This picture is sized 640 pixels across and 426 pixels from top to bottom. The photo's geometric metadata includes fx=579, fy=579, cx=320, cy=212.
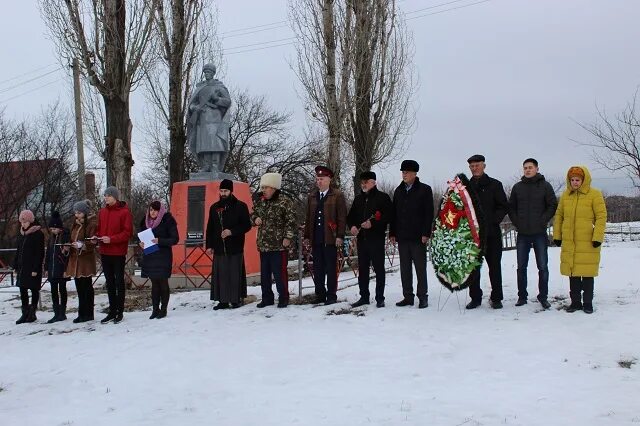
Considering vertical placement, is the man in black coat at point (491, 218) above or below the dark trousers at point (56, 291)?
above

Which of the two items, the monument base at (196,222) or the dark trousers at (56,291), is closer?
the dark trousers at (56,291)

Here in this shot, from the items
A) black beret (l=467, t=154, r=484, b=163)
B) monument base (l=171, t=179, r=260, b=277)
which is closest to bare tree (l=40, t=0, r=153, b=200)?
monument base (l=171, t=179, r=260, b=277)

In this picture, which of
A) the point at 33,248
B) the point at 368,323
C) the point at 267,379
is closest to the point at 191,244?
the point at 33,248

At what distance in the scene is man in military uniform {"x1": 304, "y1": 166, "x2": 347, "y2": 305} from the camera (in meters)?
6.84

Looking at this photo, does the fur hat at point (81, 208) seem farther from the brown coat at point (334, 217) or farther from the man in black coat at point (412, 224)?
the man in black coat at point (412, 224)

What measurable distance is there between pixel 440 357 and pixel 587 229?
7.46 ft

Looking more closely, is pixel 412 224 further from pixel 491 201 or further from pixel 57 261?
pixel 57 261

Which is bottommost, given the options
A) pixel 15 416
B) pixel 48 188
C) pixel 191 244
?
pixel 15 416

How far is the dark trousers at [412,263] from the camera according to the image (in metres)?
6.41

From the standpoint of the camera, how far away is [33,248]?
7.36 metres

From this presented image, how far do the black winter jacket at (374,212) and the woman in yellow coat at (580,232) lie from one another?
181 centimetres

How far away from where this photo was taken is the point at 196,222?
10.7 meters

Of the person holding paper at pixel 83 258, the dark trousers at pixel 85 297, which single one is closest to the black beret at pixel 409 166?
the person holding paper at pixel 83 258

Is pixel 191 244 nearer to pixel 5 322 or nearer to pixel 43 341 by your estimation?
pixel 5 322
